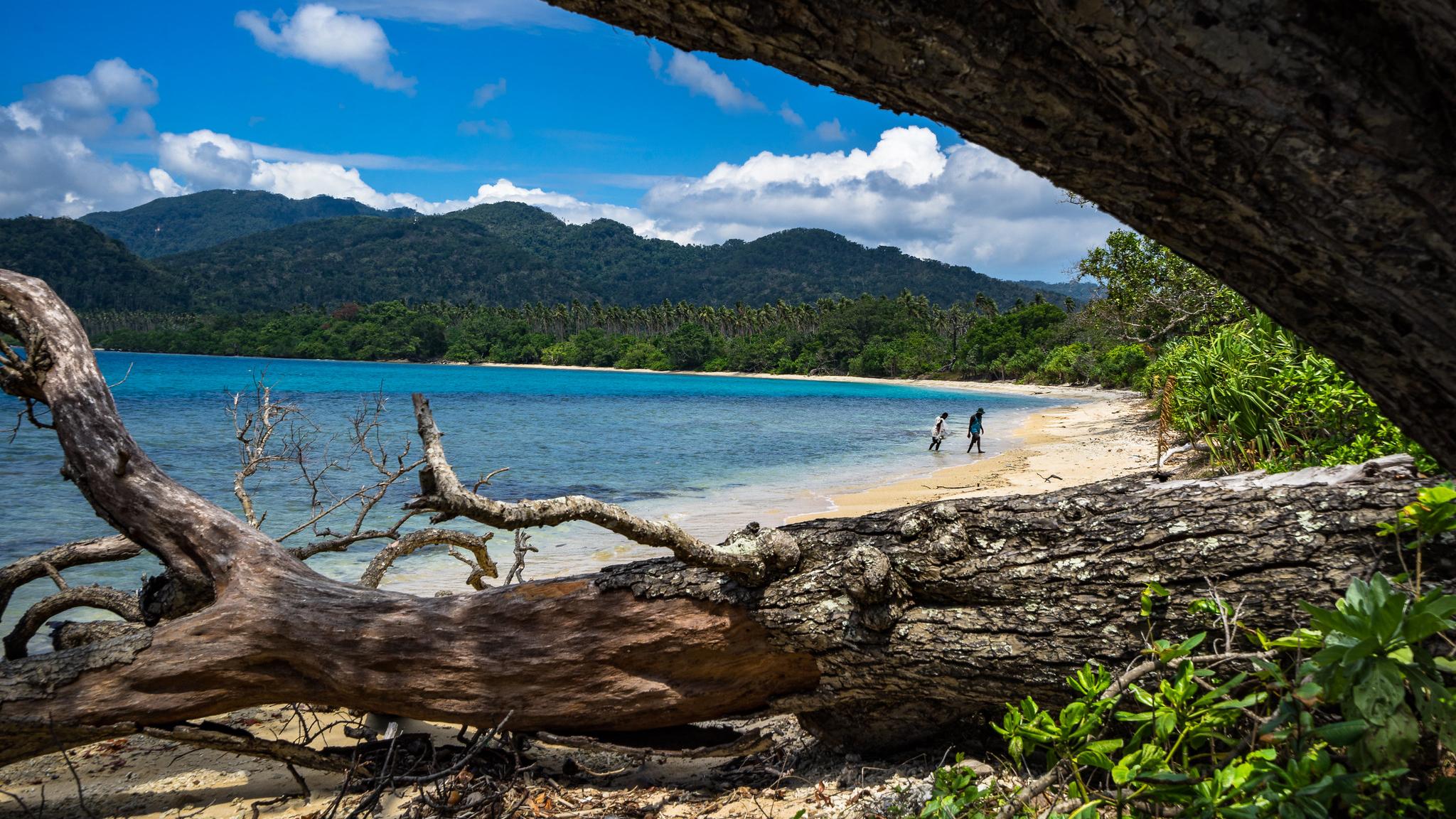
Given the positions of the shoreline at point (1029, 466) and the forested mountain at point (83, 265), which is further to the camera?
the forested mountain at point (83, 265)

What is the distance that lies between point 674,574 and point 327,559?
29.0 ft

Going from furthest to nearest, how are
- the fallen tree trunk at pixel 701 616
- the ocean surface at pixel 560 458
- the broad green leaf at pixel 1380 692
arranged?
the ocean surface at pixel 560 458, the fallen tree trunk at pixel 701 616, the broad green leaf at pixel 1380 692

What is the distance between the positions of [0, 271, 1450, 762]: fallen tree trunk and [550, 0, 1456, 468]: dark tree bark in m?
1.52

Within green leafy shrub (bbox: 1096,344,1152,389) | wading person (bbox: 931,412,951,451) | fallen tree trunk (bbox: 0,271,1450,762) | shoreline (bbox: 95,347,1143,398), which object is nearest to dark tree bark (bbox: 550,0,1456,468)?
fallen tree trunk (bbox: 0,271,1450,762)

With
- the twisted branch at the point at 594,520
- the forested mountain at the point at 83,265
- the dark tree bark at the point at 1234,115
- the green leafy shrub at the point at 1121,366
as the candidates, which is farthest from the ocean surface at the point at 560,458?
the forested mountain at the point at 83,265

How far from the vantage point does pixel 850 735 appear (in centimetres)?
362

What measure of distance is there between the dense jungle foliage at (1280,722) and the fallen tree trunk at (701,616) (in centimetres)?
24

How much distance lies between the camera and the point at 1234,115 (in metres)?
1.27

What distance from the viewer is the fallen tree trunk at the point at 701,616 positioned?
288 centimetres

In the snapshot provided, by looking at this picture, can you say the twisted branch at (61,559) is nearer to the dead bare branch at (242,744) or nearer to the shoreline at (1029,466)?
the dead bare branch at (242,744)

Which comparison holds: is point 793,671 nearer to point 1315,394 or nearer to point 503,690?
point 503,690

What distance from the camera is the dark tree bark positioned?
4.02 ft

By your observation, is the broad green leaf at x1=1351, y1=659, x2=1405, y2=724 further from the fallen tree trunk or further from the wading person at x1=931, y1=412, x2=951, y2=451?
the wading person at x1=931, y1=412, x2=951, y2=451

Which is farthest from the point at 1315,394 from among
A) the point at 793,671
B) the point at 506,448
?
the point at 506,448
